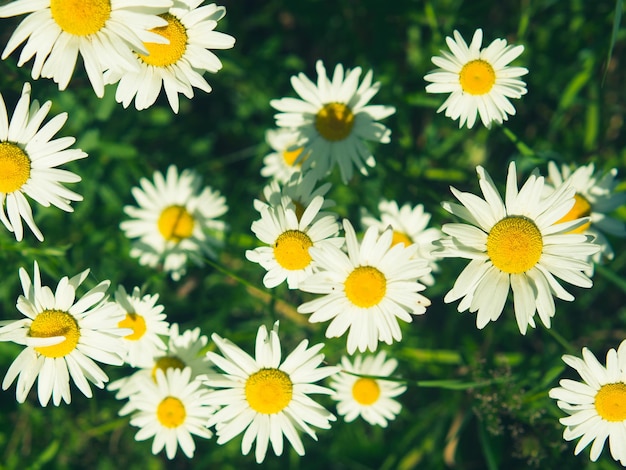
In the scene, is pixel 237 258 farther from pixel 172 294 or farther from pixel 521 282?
pixel 521 282

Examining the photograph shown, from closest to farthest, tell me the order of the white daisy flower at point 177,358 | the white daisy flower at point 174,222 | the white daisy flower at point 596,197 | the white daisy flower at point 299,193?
the white daisy flower at point 299,193
the white daisy flower at point 177,358
the white daisy flower at point 596,197
the white daisy flower at point 174,222

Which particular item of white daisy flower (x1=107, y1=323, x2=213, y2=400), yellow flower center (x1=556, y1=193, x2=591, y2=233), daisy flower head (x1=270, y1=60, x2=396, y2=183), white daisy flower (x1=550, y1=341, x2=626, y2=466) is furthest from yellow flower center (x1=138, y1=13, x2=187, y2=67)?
white daisy flower (x1=550, y1=341, x2=626, y2=466)

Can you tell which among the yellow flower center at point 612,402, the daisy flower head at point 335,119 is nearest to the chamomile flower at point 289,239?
the daisy flower head at point 335,119

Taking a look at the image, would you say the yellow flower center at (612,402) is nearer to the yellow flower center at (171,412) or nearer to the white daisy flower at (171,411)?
the white daisy flower at (171,411)

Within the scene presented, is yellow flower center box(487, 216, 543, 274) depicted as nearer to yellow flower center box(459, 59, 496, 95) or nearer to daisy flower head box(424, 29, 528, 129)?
daisy flower head box(424, 29, 528, 129)

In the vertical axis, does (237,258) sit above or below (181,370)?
above


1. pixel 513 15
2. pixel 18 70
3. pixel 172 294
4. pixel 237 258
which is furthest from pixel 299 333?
pixel 513 15
